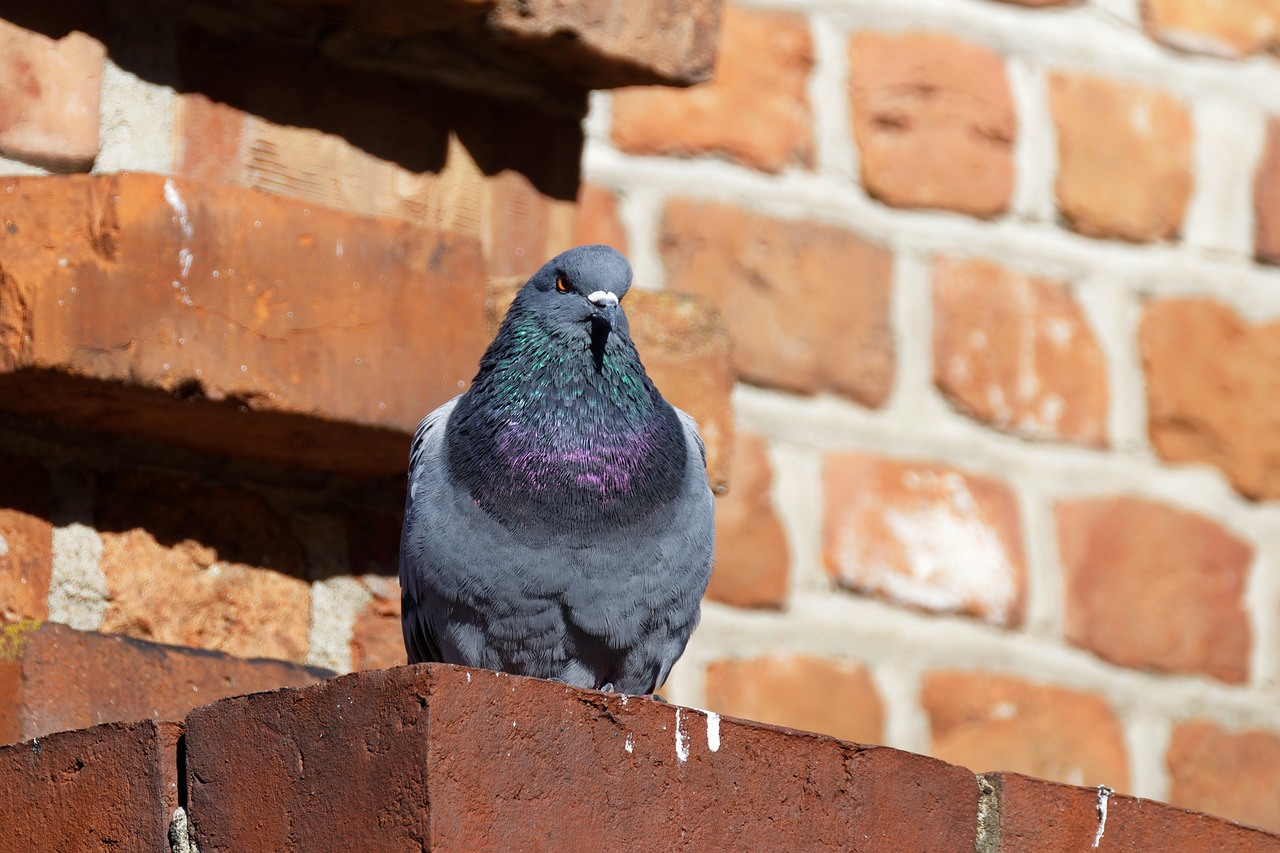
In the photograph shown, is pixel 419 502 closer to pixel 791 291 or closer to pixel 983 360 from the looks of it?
pixel 791 291

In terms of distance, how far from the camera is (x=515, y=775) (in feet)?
5.80

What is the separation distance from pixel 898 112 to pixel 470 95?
4.79ft

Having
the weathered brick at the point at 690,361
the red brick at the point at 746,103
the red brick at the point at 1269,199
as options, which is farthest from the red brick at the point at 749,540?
the red brick at the point at 1269,199

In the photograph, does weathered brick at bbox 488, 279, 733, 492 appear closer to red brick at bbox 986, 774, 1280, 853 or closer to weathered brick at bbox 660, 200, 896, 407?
red brick at bbox 986, 774, 1280, 853

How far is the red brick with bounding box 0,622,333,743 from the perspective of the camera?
2283mm

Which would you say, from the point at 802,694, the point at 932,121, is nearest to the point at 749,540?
the point at 802,694

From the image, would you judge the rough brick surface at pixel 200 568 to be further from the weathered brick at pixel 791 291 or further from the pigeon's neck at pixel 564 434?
the weathered brick at pixel 791 291

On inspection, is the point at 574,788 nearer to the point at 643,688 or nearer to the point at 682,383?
the point at 643,688

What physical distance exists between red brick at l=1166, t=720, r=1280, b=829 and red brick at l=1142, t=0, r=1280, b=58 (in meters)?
A: 1.46

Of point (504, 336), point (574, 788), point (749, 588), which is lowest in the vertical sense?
point (749, 588)

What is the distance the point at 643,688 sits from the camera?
2.63 m

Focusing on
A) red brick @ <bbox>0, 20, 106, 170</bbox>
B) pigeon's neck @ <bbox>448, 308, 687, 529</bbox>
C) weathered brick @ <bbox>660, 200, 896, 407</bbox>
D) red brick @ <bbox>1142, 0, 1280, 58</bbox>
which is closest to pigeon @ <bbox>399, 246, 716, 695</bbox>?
pigeon's neck @ <bbox>448, 308, 687, 529</bbox>

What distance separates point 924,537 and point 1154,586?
529 millimetres

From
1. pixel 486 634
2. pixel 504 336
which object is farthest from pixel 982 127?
pixel 486 634
